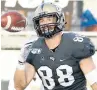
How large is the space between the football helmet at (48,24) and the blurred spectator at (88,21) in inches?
119

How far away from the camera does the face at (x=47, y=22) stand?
264 cm

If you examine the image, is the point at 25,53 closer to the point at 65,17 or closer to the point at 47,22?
the point at 47,22

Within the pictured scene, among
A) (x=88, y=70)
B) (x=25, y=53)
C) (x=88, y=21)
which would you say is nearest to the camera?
(x=88, y=70)

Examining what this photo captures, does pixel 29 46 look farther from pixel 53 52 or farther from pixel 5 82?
pixel 5 82

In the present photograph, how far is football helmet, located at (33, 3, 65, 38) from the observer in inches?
104

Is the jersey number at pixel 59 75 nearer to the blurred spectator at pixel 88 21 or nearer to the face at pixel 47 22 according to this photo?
the face at pixel 47 22

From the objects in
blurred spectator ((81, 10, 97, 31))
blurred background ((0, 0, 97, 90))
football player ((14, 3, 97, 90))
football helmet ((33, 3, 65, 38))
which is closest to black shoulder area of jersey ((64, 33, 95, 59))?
football player ((14, 3, 97, 90))

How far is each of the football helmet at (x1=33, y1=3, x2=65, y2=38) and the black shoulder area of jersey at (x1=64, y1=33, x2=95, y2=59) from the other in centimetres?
10

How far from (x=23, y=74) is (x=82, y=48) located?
41 cm

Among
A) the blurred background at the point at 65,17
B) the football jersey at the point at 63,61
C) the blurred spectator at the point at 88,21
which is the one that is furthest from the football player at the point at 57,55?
the blurred spectator at the point at 88,21

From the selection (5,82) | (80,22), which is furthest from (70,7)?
(5,82)

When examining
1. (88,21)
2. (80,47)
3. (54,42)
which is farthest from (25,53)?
(88,21)

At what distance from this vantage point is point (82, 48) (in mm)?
2605

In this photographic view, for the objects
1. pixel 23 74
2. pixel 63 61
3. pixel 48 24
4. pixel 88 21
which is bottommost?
pixel 88 21
